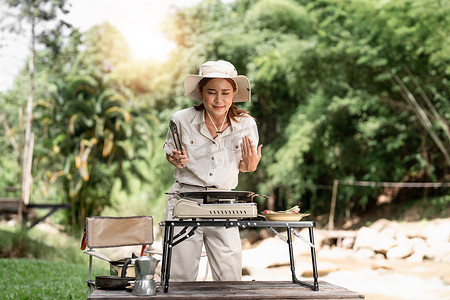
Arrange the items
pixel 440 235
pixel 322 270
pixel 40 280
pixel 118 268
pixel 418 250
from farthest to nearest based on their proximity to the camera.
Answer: pixel 440 235
pixel 418 250
pixel 322 270
pixel 40 280
pixel 118 268

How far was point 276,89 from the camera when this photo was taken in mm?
16016

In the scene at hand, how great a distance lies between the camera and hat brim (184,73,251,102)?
8.51ft

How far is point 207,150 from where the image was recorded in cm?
268

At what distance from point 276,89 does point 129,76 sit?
4.82 metres

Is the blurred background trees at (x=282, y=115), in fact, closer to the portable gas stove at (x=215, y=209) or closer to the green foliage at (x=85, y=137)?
the green foliage at (x=85, y=137)

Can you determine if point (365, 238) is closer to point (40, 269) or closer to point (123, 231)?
point (40, 269)

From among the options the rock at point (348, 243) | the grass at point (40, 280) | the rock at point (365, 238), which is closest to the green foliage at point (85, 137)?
the rock at point (348, 243)

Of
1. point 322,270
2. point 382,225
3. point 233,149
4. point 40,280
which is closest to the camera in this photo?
point 233,149

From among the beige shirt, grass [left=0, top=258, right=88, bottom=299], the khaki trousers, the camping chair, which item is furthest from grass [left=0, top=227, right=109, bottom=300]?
the beige shirt

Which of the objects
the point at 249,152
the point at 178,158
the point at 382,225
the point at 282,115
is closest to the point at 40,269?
the point at 178,158

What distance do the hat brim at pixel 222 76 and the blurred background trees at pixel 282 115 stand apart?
9.27 m

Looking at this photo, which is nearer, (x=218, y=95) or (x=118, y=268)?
(x=218, y=95)

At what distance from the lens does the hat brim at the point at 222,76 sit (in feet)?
8.51

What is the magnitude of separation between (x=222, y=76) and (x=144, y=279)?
996 millimetres
